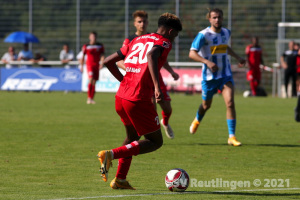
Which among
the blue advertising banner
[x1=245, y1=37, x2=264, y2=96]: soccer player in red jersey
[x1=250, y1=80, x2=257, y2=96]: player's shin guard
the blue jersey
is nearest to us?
the blue jersey

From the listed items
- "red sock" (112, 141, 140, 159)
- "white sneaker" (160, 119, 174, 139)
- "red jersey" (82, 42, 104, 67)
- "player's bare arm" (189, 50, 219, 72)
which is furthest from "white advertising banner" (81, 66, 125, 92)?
"red sock" (112, 141, 140, 159)

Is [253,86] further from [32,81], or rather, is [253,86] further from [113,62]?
[113,62]

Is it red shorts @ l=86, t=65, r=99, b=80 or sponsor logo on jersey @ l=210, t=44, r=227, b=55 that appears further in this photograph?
red shorts @ l=86, t=65, r=99, b=80

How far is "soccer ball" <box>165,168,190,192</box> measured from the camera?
7.34m

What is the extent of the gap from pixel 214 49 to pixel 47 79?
19086 millimetres

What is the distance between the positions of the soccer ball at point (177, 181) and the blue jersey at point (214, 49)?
5029 mm

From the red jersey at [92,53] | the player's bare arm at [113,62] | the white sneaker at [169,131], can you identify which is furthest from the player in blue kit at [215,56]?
the red jersey at [92,53]

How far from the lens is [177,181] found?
7.33 metres

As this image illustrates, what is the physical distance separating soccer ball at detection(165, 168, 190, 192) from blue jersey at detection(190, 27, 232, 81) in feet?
16.5

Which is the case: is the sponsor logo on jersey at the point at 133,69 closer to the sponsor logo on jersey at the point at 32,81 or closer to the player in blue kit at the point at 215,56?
the player in blue kit at the point at 215,56

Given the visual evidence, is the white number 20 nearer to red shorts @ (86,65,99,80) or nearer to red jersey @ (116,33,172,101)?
red jersey @ (116,33,172,101)

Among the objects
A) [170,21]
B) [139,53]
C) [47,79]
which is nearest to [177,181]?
[139,53]

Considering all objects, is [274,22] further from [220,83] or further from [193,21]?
[220,83]

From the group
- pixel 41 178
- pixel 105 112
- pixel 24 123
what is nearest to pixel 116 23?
pixel 105 112
